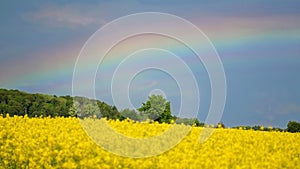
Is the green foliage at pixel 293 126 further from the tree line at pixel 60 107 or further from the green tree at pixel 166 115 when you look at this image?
the green tree at pixel 166 115

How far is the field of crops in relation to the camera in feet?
39.4

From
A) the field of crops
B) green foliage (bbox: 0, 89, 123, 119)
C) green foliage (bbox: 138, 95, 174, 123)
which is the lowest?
the field of crops

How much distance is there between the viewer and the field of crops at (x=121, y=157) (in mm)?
11995

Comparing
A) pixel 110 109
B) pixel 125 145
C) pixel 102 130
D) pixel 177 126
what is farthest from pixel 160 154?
pixel 110 109

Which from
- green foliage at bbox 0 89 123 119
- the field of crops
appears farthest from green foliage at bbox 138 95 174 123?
the field of crops

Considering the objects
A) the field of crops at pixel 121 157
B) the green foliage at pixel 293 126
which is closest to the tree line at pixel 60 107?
the green foliage at pixel 293 126

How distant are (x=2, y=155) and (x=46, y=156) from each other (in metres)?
2.06

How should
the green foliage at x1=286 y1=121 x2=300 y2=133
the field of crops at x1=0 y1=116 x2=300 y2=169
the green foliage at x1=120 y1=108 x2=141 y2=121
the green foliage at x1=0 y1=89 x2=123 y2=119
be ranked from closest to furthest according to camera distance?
the field of crops at x1=0 y1=116 x2=300 y2=169 < the green foliage at x1=120 y1=108 x2=141 y2=121 < the green foliage at x1=286 y1=121 x2=300 y2=133 < the green foliage at x1=0 y1=89 x2=123 y2=119

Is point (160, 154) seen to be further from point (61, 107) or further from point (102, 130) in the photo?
point (61, 107)

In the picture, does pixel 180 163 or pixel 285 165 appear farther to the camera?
pixel 285 165

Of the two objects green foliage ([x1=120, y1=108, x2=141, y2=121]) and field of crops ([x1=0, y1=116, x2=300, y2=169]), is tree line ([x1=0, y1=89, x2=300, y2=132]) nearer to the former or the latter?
green foliage ([x1=120, y1=108, x2=141, y2=121])

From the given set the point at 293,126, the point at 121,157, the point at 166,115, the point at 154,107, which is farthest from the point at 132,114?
the point at 121,157

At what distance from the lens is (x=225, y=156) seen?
1233cm

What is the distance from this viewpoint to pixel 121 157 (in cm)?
1244
